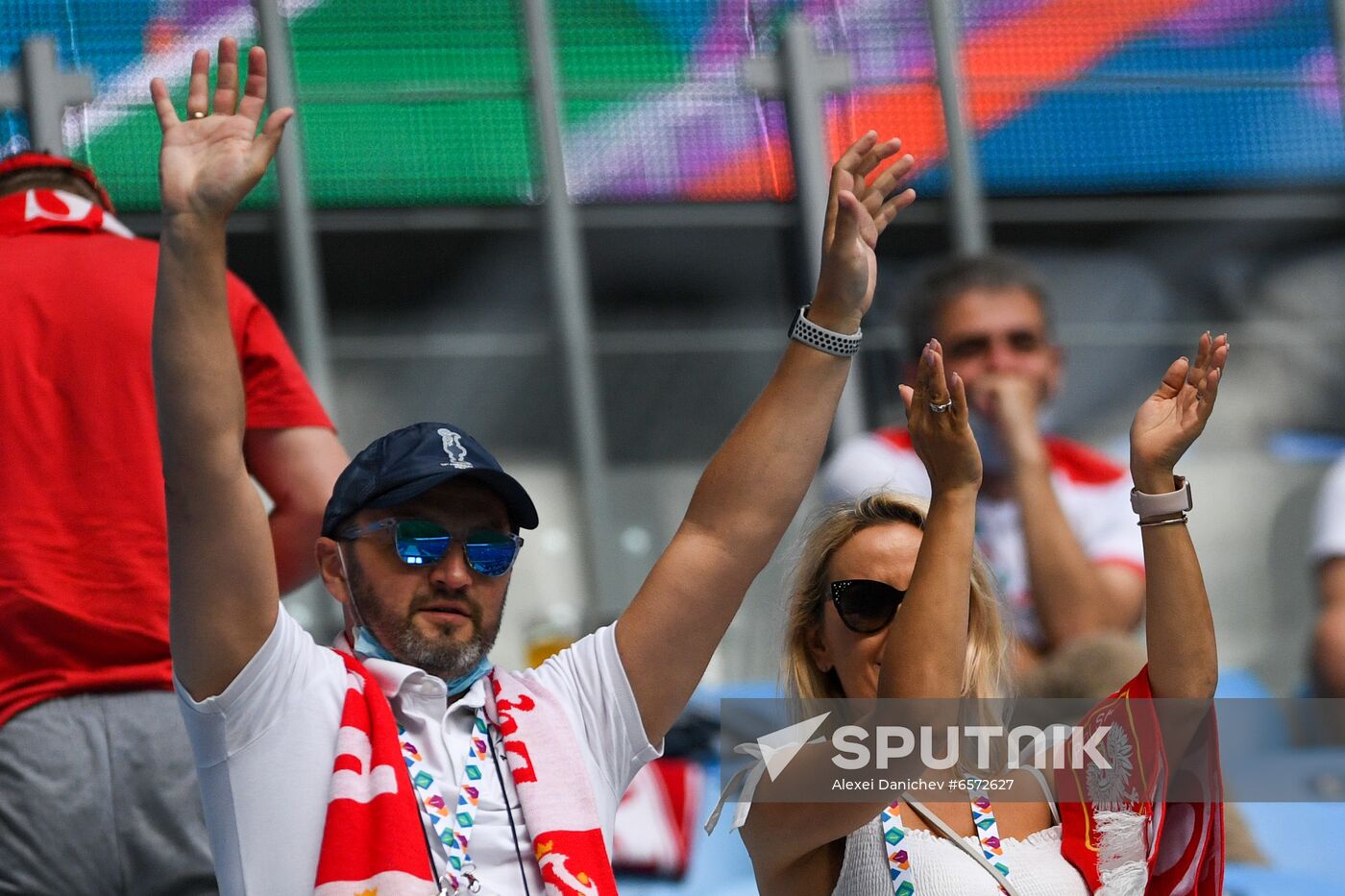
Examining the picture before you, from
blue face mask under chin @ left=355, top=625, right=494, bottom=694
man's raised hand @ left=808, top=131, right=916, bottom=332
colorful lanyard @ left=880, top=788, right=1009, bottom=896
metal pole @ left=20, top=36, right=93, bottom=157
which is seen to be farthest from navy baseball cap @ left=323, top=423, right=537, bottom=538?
metal pole @ left=20, top=36, right=93, bottom=157

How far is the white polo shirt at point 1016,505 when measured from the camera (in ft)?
13.0

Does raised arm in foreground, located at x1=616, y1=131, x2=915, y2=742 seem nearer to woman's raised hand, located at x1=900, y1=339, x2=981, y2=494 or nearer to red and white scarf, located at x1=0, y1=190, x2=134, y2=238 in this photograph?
woman's raised hand, located at x1=900, y1=339, x2=981, y2=494

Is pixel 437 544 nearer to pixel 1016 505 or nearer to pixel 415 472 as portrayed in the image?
pixel 415 472

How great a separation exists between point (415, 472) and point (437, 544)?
0.34 feet

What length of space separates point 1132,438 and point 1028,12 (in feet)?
18.3

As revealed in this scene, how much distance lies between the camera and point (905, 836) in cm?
256

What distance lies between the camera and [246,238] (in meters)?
7.47

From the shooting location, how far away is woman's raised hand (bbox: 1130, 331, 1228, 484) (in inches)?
106

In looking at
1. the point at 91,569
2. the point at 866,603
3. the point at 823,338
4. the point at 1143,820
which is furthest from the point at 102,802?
the point at 1143,820

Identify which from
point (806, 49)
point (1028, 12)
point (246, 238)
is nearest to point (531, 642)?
point (246, 238)

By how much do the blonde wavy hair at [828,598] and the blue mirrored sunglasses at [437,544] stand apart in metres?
0.47

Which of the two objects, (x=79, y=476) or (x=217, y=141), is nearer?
(x=217, y=141)

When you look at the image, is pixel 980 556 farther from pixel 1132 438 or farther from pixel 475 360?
pixel 475 360

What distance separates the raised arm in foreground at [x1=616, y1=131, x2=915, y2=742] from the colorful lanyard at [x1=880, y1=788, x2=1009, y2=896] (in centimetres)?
35
